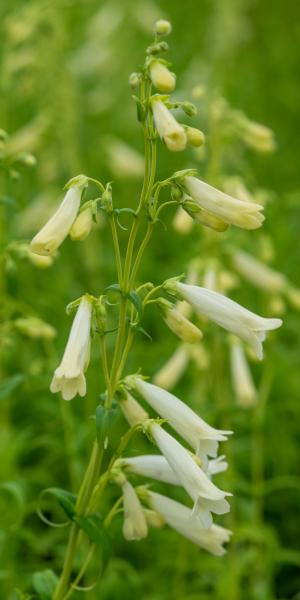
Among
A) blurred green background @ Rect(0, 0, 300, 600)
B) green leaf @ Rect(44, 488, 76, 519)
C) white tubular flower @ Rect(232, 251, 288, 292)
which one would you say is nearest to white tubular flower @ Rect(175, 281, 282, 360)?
green leaf @ Rect(44, 488, 76, 519)

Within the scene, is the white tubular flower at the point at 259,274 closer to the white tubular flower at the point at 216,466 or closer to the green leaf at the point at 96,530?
the white tubular flower at the point at 216,466

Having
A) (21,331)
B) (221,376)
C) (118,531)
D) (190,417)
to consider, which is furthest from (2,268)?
(190,417)

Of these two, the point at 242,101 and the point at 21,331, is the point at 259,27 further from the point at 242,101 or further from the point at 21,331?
the point at 21,331

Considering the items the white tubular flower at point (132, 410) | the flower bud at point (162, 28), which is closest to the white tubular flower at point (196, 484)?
the white tubular flower at point (132, 410)

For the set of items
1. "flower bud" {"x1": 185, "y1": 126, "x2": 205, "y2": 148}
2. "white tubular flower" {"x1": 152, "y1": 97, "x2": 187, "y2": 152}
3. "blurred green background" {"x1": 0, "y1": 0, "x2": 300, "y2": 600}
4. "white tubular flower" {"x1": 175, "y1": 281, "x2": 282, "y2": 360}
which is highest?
"white tubular flower" {"x1": 152, "y1": 97, "x2": 187, "y2": 152}

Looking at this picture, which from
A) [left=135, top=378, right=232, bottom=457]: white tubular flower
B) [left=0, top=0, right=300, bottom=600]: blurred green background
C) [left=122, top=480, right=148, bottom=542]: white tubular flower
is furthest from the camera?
[left=0, top=0, right=300, bottom=600]: blurred green background

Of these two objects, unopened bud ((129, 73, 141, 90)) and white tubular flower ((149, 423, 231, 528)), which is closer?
white tubular flower ((149, 423, 231, 528))

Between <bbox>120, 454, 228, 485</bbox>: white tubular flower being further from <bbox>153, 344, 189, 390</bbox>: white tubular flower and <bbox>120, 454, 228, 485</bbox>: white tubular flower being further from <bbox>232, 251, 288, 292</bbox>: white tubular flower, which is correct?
<bbox>232, 251, 288, 292</bbox>: white tubular flower
